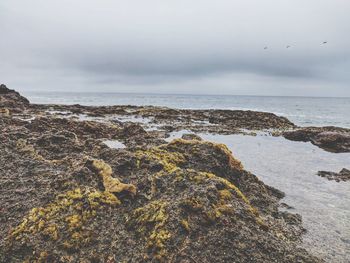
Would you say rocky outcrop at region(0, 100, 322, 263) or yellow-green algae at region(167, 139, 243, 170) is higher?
yellow-green algae at region(167, 139, 243, 170)

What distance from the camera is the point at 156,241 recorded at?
16.2ft

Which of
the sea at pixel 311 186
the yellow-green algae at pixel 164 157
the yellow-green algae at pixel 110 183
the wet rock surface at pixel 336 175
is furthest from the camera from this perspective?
the wet rock surface at pixel 336 175

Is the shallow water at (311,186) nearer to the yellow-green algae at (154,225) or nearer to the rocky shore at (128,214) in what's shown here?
the rocky shore at (128,214)

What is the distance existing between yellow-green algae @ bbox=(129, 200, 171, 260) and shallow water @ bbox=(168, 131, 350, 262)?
3152 mm

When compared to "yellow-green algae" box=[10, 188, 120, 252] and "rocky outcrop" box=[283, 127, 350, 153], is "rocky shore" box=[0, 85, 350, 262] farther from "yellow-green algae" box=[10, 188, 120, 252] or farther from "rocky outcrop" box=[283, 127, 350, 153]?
"rocky outcrop" box=[283, 127, 350, 153]

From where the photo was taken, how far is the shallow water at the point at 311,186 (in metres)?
6.66

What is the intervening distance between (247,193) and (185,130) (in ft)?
59.6

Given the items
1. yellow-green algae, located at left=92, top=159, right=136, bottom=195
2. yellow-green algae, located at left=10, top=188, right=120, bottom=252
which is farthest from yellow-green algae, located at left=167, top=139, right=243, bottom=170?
yellow-green algae, located at left=10, top=188, right=120, bottom=252

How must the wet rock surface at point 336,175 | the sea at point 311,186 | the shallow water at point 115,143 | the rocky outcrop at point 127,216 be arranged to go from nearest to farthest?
the rocky outcrop at point 127,216, the sea at point 311,186, the wet rock surface at point 336,175, the shallow water at point 115,143

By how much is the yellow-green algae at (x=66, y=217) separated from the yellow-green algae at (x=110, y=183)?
17cm

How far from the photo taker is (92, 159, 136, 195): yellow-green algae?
592cm

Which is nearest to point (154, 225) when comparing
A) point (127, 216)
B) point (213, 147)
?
point (127, 216)

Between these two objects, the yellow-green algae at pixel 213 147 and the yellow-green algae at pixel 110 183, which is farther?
the yellow-green algae at pixel 213 147

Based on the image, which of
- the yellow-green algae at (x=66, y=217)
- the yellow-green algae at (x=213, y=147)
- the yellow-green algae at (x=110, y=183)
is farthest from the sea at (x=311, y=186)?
the yellow-green algae at (x=66, y=217)
